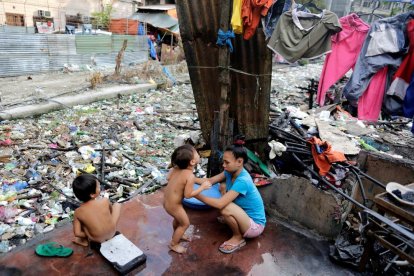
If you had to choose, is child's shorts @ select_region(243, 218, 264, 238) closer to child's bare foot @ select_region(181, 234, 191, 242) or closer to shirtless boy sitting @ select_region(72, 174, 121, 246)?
child's bare foot @ select_region(181, 234, 191, 242)

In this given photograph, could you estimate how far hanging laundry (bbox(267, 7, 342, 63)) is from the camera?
11.4 ft

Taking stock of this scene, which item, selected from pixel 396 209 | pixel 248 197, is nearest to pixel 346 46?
pixel 396 209

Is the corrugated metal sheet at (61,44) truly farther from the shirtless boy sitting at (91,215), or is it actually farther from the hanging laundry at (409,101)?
the hanging laundry at (409,101)

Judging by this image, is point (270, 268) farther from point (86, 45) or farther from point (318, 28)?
point (86, 45)

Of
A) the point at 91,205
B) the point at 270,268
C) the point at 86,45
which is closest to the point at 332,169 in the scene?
the point at 270,268

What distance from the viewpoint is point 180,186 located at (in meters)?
3.06

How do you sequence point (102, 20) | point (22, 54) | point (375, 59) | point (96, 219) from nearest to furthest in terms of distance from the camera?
point (96, 219)
point (375, 59)
point (22, 54)
point (102, 20)

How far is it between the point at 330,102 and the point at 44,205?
899 cm

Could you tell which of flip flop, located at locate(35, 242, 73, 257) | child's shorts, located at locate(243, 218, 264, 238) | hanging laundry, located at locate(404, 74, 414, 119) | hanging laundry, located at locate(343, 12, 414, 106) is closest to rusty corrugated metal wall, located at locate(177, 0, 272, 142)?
hanging laundry, located at locate(343, 12, 414, 106)

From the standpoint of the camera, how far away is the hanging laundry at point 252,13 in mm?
3208

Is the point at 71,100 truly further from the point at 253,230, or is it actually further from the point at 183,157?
the point at 253,230

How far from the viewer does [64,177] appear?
4965mm

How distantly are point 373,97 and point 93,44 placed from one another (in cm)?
1480

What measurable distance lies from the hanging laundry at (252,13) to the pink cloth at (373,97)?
210cm
